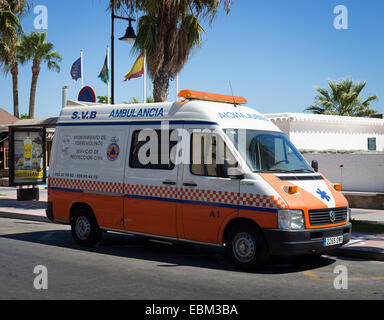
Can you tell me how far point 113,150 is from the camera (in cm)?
988

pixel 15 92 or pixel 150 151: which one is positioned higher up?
pixel 15 92

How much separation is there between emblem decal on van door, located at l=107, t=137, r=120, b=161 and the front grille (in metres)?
3.88

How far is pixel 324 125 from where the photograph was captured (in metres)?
27.1

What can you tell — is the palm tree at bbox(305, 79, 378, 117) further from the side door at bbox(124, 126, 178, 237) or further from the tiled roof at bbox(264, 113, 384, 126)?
the side door at bbox(124, 126, 178, 237)

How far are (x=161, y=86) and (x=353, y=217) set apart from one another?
7.37 meters

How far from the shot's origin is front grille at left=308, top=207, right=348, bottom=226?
783 cm

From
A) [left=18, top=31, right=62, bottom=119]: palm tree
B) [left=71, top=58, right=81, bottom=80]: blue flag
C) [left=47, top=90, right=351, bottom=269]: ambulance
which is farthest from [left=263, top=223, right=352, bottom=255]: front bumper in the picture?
[left=18, top=31, right=62, bottom=119]: palm tree

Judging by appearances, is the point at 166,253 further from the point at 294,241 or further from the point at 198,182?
the point at 294,241

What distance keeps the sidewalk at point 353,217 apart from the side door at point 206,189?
Answer: 2.79 m

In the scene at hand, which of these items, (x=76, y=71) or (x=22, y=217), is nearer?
(x=22, y=217)
